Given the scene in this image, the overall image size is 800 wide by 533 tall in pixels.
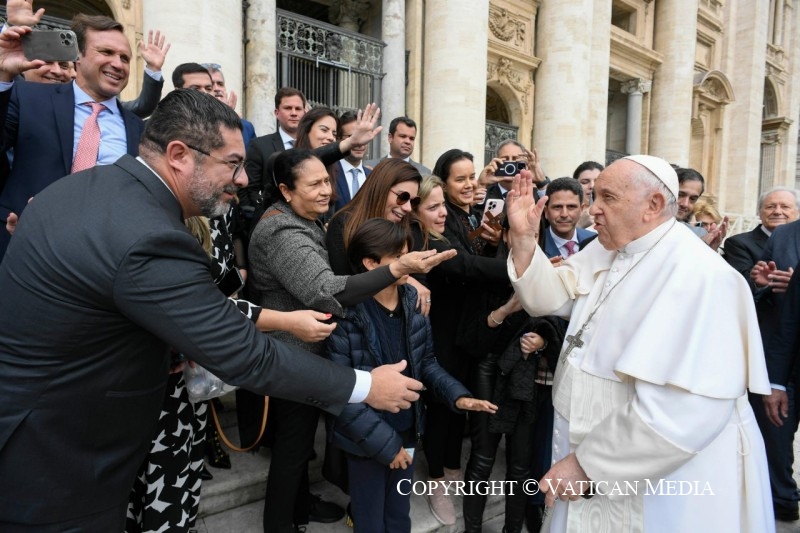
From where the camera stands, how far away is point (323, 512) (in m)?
2.95

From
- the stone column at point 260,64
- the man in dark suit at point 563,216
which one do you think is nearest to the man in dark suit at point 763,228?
the man in dark suit at point 563,216

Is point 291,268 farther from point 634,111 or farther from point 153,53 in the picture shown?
point 634,111

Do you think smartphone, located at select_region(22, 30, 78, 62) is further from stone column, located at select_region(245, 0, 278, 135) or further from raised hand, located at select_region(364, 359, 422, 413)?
stone column, located at select_region(245, 0, 278, 135)

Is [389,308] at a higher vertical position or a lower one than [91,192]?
lower

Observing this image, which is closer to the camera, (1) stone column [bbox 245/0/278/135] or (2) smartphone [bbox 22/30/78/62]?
(2) smartphone [bbox 22/30/78/62]

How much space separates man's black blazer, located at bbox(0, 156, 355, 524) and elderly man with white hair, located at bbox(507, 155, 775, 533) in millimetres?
1254

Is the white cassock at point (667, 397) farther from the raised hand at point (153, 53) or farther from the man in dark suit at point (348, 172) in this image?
the raised hand at point (153, 53)

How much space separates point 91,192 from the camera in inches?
55.7

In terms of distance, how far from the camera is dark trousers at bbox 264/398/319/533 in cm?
250

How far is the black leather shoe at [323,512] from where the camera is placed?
2930 millimetres

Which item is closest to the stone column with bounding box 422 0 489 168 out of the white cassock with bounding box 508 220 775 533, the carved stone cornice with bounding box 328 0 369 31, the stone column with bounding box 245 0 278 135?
the carved stone cornice with bounding box 328 0 369 31

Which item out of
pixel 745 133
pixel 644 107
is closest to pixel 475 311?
pixel 644 107

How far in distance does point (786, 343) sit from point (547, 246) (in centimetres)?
154

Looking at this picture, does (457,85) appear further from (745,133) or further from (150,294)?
(745,133)
